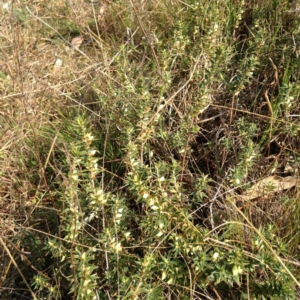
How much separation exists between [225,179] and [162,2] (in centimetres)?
134

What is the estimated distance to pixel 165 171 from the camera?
1602mm

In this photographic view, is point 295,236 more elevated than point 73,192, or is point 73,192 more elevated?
point 73,192

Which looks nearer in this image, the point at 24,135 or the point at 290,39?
the point at 24,135

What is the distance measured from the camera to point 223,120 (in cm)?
188

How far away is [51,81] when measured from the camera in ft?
8.18

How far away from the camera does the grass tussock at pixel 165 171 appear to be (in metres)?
1.31

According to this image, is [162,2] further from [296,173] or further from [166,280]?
[166,280]

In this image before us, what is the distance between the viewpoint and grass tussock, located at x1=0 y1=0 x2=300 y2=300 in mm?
1310

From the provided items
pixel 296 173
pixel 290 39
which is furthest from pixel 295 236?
pixel 290 39

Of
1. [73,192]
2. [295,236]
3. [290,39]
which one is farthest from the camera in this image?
[290,39]

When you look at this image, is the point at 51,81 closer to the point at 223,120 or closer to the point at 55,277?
the point at 223,120

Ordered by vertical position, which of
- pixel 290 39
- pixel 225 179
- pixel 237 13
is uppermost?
pixel 237 13

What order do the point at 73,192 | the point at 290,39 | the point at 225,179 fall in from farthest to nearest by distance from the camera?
the point at 290,39 < the point at 225,179 < the point at 73,192

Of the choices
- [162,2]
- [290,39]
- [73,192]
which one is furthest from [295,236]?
[162,2]
